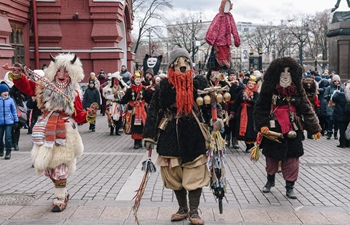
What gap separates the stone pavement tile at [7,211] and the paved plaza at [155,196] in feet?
0.04

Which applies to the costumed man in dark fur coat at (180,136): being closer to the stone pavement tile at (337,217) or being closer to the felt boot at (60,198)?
the felt boot at (60,198)

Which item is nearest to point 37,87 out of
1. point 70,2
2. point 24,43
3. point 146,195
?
point 146,195

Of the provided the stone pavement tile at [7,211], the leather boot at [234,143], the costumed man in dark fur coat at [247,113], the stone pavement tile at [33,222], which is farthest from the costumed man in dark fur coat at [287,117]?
the leather boot at [234,143]

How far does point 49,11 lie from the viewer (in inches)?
806

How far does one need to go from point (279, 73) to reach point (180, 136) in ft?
6.79

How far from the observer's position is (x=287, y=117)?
659cm

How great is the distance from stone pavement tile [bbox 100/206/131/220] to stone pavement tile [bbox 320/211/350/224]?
8.26 ft

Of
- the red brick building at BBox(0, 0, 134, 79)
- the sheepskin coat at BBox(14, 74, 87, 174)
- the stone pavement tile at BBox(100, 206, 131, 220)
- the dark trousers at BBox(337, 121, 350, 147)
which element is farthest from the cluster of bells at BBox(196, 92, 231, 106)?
the red brick building at BBox(0, 0, 134, 79)

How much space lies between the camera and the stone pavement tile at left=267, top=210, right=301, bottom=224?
554 centimetres

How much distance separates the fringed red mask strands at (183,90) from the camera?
17.9 feet

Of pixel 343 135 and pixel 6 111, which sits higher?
pixel 6 111

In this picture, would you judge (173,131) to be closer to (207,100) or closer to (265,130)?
(207,100)

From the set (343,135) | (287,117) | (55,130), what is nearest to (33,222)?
(55,130)

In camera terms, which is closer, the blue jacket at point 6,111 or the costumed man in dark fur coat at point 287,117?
the costumed man in dark fur coat at point 287,117
